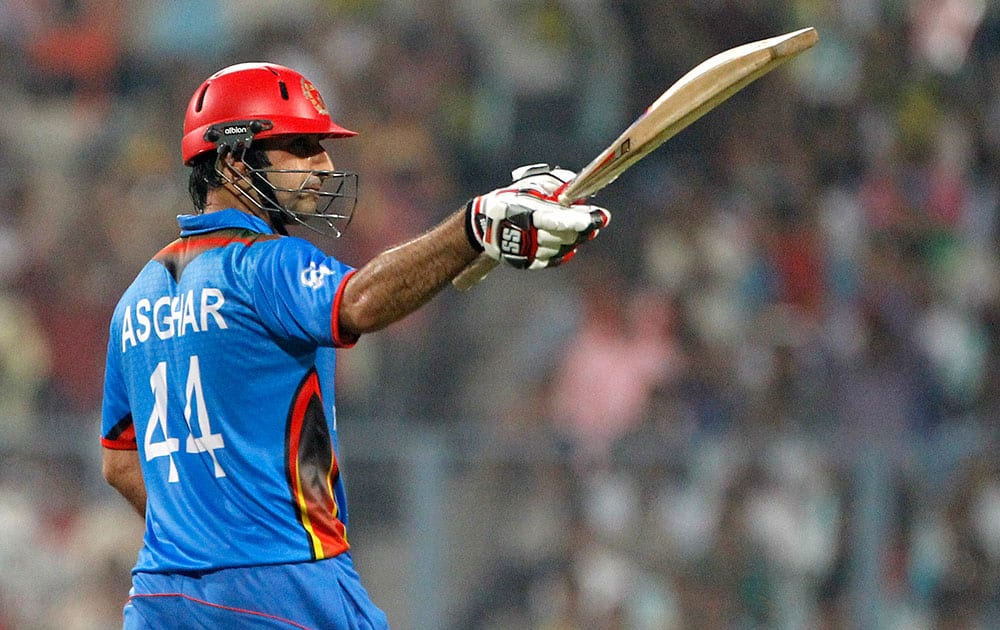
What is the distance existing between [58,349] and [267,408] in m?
5.77

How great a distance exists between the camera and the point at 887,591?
767cm

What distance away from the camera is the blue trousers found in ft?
12.2

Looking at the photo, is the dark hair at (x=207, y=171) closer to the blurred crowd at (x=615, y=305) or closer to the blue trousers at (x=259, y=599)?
the blue trousers at (x=259, y=599)

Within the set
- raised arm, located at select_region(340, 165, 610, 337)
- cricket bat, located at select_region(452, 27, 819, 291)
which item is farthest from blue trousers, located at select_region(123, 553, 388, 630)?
cricket bat, located at select_region(452, 27, 819, 291)

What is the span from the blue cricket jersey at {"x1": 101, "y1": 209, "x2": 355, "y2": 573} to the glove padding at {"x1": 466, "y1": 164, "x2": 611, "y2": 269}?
0.45 m

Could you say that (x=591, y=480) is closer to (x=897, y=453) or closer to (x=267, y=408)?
(x=897, y=453)

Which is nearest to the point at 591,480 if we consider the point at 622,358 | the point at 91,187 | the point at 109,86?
the point at 622,358

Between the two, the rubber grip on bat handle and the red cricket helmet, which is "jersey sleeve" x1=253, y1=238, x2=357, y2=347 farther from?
the red cricket helmet

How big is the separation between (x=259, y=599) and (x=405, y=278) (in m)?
0.89

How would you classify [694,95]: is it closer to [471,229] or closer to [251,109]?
[471,229]

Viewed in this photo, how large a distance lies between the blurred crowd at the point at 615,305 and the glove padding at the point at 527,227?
4.50 meters

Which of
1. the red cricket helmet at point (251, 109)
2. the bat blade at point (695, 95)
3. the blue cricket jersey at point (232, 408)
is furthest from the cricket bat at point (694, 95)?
the red cricket helmet at point (251, 109)

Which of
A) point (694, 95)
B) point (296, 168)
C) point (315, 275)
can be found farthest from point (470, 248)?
point (296, 168)

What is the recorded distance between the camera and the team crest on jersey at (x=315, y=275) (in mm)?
3484
